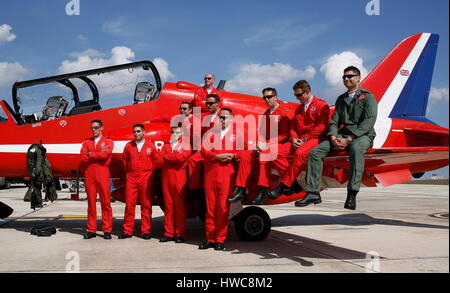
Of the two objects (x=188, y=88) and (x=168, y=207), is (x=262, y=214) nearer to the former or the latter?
(x=168, y=207)

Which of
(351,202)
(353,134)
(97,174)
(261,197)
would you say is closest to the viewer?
(351,202)

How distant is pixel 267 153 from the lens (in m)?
5.00

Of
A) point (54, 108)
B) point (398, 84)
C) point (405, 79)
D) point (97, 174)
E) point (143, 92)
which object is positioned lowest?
point (97, 174)

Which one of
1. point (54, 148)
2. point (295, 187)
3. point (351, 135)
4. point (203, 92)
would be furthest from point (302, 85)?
point (54, 148)

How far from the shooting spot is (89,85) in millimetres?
7387

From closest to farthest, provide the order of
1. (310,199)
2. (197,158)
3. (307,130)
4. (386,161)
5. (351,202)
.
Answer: (351,202), (310,199), (307,130), (386,161), (197,158)

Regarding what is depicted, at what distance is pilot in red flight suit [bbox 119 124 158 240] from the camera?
251 inches

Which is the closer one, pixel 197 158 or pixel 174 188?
→ pixel 197 158

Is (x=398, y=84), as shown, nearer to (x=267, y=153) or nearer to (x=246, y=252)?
(x=267, y=153)

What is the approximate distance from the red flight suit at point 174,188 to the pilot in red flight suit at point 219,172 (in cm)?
70

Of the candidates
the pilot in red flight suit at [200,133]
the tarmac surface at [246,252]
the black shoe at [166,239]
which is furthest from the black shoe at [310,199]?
the black shoe at [166,239]

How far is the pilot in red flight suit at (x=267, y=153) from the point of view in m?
4.90

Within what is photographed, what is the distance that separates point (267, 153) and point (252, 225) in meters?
1.97
